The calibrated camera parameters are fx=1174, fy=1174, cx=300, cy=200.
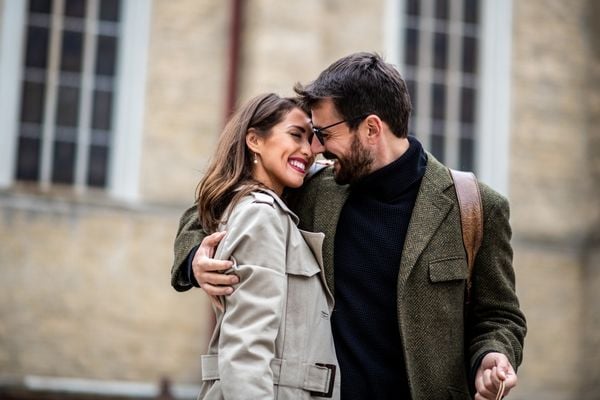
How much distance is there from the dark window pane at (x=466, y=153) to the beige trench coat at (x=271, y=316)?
9.90 metres

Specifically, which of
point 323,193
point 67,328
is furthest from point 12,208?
point 323,193

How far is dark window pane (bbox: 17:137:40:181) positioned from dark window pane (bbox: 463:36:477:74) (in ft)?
16.5

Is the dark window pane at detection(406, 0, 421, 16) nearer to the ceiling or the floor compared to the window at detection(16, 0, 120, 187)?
nearer to the ceiling

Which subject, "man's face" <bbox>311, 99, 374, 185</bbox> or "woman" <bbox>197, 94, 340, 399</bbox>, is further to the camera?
"man's face" <bbox>311, 99, 374, 185</bbox>

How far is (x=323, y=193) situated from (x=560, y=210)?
9.89m

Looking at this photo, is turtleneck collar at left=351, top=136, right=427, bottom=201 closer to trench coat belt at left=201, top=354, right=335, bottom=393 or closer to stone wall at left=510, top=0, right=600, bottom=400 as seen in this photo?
trench coat belt at left=201, top=354, right=335, bottom=393

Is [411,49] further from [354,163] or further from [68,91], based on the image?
[354,163]

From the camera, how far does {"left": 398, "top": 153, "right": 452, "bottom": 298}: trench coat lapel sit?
396 centimetres

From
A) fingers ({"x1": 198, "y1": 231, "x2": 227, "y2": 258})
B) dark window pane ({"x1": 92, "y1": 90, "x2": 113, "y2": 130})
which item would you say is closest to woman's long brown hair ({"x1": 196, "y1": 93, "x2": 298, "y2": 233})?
fingers ({"x1": 198, "y1": 231, "x2": 227, "y2": 258})

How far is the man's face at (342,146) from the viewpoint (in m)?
4.13

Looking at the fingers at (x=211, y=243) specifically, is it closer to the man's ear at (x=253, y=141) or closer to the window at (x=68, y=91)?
the man's ear at (x=253, y=141)

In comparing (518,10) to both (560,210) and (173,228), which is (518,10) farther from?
(173,228)

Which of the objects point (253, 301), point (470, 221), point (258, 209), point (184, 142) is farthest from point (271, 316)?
point (184, 142)

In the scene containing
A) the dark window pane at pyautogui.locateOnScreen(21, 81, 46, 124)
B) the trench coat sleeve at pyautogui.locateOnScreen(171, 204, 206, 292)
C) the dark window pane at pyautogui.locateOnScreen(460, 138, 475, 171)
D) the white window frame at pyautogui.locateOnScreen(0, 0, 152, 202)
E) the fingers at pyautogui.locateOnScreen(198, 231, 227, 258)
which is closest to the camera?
the fingers at pyautogui.locateOnScreen(198, 231, 227, 258)
